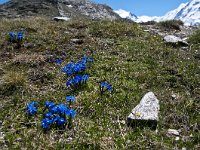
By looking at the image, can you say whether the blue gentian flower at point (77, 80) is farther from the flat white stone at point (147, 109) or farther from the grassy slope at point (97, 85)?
the flat white stone at point (147, 109)

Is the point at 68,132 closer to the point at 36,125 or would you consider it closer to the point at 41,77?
the point at 36,125

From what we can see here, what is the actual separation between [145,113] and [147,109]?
17 cm

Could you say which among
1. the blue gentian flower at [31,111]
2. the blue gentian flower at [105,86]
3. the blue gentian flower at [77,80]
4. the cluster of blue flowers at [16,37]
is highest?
the cluster of blue flowers at [16,37]

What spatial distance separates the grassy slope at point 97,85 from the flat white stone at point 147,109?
173 mm

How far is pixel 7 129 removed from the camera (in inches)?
241

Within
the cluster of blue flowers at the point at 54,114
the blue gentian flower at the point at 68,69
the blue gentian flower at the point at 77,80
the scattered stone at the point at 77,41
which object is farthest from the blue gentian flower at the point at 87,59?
the cluster of blue flowers at the point at 54,114

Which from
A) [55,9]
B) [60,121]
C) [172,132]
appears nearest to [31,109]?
[60,121]

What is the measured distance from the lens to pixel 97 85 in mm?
7844

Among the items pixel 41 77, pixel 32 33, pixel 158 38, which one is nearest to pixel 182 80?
pixel 41 77

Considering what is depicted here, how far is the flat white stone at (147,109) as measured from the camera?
245 inches

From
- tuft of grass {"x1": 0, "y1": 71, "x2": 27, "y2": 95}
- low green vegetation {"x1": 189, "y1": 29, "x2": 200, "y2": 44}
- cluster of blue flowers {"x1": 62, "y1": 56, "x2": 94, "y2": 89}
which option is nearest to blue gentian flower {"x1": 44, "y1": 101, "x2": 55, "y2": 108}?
cluster of blue flowers {"x1": 62, "y1": 56, "x2": 94, "y2": 89}

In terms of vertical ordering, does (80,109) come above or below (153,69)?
below

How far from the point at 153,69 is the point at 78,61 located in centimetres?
190

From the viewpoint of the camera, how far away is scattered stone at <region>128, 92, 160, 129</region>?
6160 millimetres
